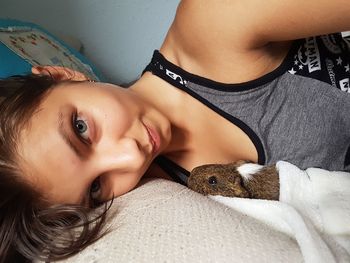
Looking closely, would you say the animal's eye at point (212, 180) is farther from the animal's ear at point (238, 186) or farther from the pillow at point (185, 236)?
the pillow at point (185, 236)

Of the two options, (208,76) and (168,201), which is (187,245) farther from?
(208,76)

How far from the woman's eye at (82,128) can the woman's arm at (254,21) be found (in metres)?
0.27

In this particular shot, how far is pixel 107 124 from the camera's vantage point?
82 centimetres

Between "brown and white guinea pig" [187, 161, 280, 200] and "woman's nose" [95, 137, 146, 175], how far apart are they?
0.15 meters

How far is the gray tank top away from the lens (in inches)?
34.4

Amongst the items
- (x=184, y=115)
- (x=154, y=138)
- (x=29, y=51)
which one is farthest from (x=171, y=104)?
(x=29, y=51)

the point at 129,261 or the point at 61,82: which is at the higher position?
the point at 61,82

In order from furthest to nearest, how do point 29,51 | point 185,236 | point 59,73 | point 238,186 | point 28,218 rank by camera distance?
1. point 29,51
2. point 59,73
3. point 238,186
4. point 28,218
5. point 185,236

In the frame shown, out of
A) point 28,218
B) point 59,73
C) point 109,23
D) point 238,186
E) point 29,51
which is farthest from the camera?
point 109,23

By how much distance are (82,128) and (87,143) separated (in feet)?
0.10

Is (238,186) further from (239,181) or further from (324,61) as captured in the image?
(324,61)

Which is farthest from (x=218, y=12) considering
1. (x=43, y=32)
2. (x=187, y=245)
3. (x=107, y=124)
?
(x=43, y=32)

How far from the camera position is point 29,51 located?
4.23 feet

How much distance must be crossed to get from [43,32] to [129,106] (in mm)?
677
